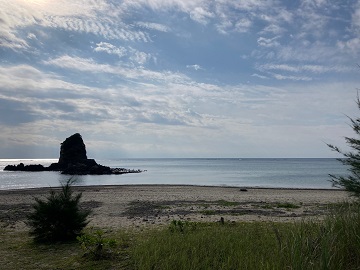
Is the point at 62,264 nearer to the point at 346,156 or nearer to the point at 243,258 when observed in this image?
the point at 243,258

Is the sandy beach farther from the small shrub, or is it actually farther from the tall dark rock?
the tall dark rock

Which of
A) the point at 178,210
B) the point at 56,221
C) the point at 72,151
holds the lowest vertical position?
the point at 178,210

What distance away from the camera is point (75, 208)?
1231 centimetres

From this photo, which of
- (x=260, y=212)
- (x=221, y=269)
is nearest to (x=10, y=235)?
(x=221, y=269)

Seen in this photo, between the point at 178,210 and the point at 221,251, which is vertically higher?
the point at 221,251

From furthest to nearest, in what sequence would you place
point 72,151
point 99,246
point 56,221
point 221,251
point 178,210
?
point 72,151
point 178,210
point 56,221
point 99,246
point 221,251

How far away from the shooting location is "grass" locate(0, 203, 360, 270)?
6.02 meters

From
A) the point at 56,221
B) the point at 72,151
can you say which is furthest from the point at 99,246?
the point at 72,151

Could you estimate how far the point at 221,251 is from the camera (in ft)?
27.6

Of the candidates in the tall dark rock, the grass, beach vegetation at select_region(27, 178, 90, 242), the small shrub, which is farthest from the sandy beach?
the tall dark rock

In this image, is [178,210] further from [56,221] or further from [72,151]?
[72,151]

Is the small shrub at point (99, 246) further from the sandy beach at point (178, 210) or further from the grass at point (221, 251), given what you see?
the sandy beach at point (178, 210)

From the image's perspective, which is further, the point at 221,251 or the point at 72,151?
the point at 72,151

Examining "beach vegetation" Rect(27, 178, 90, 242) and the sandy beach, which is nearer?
"beach vegetation" Rect(27, 178, 90, 242)
